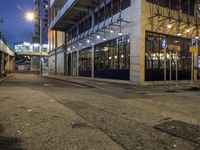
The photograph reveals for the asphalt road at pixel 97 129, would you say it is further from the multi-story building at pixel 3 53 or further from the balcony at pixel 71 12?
the multi-story building at pixel 3 53

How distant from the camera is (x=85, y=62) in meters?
32.5

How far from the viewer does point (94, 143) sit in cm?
418

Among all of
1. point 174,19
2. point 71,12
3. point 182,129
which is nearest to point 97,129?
point 182,129

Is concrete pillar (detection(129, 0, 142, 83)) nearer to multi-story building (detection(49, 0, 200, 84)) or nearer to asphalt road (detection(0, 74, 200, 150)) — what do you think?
multi-story building (detection(49, 0, 200, 84))

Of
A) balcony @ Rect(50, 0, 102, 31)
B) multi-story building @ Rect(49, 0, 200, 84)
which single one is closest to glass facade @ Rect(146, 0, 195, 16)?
multi-story building @ Rect(49, 0, 200, 84)

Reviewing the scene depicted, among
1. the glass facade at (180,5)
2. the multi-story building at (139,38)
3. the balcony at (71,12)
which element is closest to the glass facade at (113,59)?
the multi-story building at (139,38)

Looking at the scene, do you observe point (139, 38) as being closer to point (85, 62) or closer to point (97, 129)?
point (85, 62)

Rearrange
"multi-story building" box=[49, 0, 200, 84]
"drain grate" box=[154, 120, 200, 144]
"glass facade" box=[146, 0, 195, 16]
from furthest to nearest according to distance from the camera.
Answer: "glass facade" box=[146, 0, 195, 16], "multi-story building" box=[49, 0, 200, 84], "drain grate" box=[154, 120, 200, 144]

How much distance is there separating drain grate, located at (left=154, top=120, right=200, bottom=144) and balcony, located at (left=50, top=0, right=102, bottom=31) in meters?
24.0

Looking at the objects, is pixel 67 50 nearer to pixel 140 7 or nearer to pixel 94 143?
pixel 140 7

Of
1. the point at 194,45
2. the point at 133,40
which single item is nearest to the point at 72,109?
the point at 194,45

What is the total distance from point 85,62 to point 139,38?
1453cm

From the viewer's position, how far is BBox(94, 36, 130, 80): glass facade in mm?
21144

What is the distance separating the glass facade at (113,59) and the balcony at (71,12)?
18.6ft
